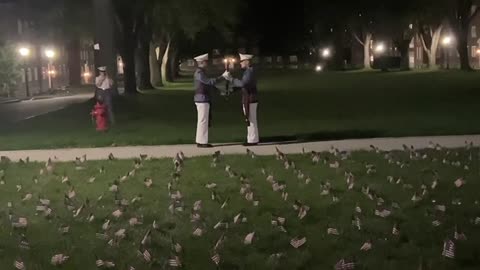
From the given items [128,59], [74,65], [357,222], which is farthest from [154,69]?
[357,222]

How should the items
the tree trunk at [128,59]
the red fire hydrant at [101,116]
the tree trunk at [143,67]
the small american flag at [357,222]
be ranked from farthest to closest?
the tree trunk at [143,67], the tree trunk at [128,59], the red fire hydrant at [101,116], the small american flag at [357,222]

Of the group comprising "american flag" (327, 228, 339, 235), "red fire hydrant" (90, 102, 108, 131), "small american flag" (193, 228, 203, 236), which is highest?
"red fire hydrant" (90, 102, 108, 131)

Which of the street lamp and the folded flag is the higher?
the street lamp

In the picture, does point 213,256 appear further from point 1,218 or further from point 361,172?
point 361,172

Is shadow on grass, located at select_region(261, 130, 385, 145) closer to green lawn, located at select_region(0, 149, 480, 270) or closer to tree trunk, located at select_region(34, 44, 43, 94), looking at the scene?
green lawn, located at select_region(0, 149, 480, 270)

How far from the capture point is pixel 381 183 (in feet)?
34.1

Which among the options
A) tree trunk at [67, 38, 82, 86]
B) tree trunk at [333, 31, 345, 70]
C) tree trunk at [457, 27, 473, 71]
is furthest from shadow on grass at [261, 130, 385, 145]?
tree trunk at [333, 31, 345, 70]

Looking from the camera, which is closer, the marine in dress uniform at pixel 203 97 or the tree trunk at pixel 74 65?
the marine in dress uniform at pixel 203 97

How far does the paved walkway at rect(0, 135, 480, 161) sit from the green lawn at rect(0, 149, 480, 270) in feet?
4.16

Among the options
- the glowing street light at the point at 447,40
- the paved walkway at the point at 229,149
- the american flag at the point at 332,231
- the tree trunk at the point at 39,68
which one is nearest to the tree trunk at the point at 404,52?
the glowing street light at the point at 447,40

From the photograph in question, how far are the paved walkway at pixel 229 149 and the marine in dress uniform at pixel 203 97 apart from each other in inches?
10.5

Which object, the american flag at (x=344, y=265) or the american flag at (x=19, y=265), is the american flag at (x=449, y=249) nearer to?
the american flag at (x=344, y=265)

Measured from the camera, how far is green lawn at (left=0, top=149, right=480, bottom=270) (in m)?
6.98

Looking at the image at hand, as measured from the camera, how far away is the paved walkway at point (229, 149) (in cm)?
1426
